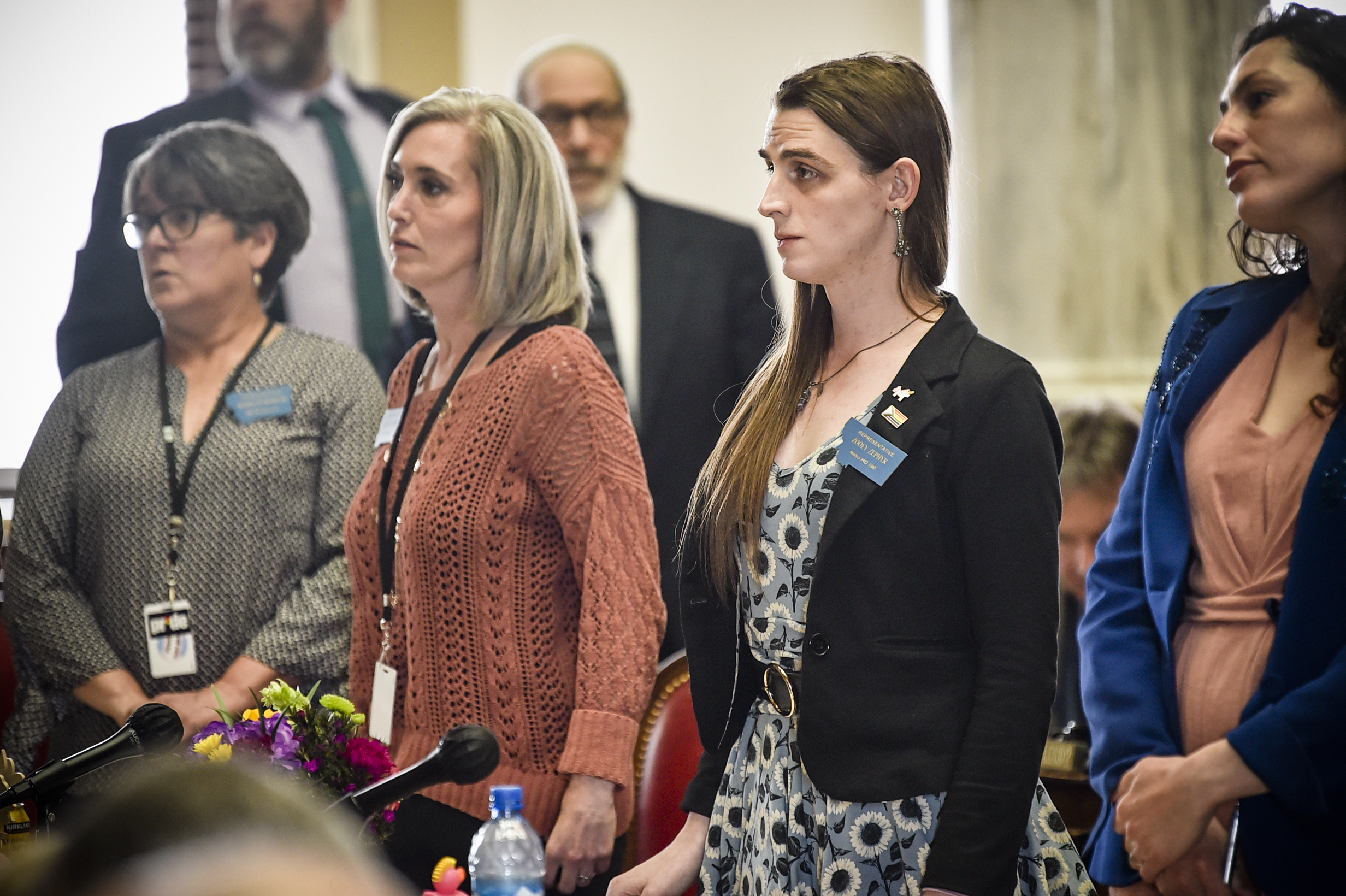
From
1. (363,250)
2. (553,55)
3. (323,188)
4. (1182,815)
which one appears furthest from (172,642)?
(1182,815)

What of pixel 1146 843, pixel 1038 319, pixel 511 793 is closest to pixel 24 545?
pixel 511 793

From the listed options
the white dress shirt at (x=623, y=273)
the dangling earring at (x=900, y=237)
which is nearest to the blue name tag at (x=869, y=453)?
the dangling earring at (x=900, y=237)

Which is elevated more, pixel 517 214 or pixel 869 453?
pixel 517 214

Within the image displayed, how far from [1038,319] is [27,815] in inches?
122

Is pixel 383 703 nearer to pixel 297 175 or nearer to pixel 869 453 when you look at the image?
pixel 869 453

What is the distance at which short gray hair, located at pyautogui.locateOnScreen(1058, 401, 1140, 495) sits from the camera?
10.5 ft

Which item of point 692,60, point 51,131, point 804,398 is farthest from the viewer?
point 692,60

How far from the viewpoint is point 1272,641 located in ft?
5.09

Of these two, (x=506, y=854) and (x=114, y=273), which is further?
(x=114, y=273)

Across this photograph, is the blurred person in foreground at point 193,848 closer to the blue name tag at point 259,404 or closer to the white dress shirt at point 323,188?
the blue name tag at point 259,404

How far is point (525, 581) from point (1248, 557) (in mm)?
1085

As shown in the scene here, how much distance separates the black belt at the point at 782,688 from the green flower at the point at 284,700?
23.1 inches

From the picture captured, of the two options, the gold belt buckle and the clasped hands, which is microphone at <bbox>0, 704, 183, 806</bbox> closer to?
the gold belt buckle

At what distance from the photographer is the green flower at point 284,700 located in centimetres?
151
